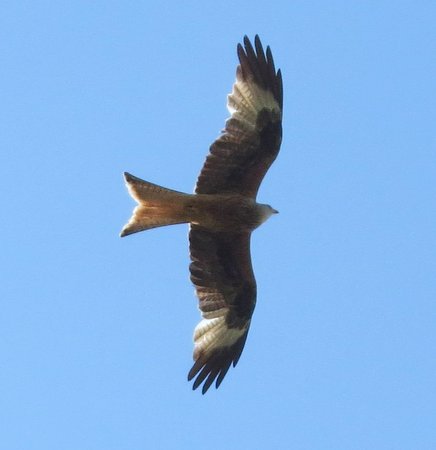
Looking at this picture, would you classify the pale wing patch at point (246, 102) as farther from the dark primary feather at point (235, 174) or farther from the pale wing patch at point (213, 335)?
the pale wing patch at point (213, 335)

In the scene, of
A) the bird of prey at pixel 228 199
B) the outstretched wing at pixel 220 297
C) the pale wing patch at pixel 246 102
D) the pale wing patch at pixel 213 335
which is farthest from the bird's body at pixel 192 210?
the pale wing patch at pixel 213 335

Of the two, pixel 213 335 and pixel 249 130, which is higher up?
pixel 249 130

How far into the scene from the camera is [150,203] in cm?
1334

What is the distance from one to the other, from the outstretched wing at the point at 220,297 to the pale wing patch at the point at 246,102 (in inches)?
47.3

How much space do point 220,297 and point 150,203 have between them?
1.60 metres

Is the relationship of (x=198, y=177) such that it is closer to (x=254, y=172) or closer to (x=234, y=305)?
(x=254, y=172)

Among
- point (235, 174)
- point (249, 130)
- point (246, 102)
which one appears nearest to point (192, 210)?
point (235, 174)

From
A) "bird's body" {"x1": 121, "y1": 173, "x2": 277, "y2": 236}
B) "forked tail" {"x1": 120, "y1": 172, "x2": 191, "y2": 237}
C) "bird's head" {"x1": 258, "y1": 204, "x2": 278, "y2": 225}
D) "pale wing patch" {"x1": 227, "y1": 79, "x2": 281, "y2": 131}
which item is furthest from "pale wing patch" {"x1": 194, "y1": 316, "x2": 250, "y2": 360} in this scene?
"pale wing patch" {"x1": 227, "y1": 79, "x2": 281, "y2": 131}

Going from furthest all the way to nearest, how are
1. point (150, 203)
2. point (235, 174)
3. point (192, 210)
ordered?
1. point (235, 174)
2. point (192, 210)
3. point (150, 203)

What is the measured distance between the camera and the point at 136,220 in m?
13.3

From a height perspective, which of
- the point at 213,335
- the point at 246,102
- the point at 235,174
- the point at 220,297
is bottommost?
the point at 213,335

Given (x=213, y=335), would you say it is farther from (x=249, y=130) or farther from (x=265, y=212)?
(x=249, y=130)

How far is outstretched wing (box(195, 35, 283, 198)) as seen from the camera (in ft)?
44.7

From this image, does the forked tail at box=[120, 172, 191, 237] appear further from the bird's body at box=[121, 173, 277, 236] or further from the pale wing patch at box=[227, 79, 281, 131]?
the pale wing patch at box=[227, 79, 281, 131]
